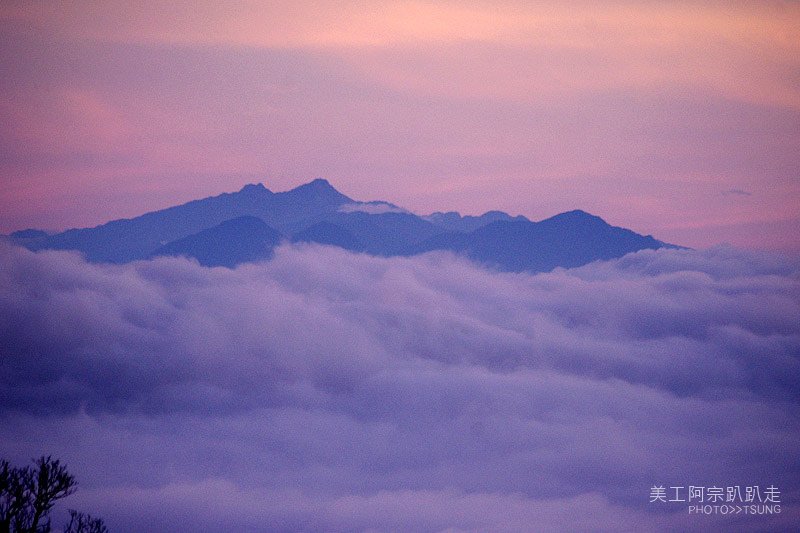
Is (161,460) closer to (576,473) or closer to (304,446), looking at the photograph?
(304,446)

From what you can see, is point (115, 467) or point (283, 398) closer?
point (115, 467)

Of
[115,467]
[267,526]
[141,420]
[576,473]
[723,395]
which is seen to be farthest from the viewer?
[141,420]

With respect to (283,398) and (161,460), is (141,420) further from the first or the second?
(283,398)

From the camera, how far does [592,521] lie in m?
128

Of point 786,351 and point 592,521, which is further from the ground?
point 786,351

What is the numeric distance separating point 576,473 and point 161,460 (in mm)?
95440

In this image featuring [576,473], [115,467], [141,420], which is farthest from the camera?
[141,420]

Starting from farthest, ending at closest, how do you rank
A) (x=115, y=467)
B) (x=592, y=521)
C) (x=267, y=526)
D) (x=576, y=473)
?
(x=115, y=467) → (x=576, y=473) → (x=267, y=526) → (x=592, y=521)

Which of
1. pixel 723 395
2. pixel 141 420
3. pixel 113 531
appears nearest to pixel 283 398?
pixel 141 420

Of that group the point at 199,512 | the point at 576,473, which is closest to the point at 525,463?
the point at 576,473

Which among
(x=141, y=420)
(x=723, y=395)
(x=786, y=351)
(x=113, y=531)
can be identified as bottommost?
(x=113, y=531)

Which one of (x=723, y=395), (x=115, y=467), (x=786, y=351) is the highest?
(x=786, y=351)

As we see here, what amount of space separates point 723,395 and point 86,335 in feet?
540

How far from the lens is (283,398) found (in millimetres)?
195625
